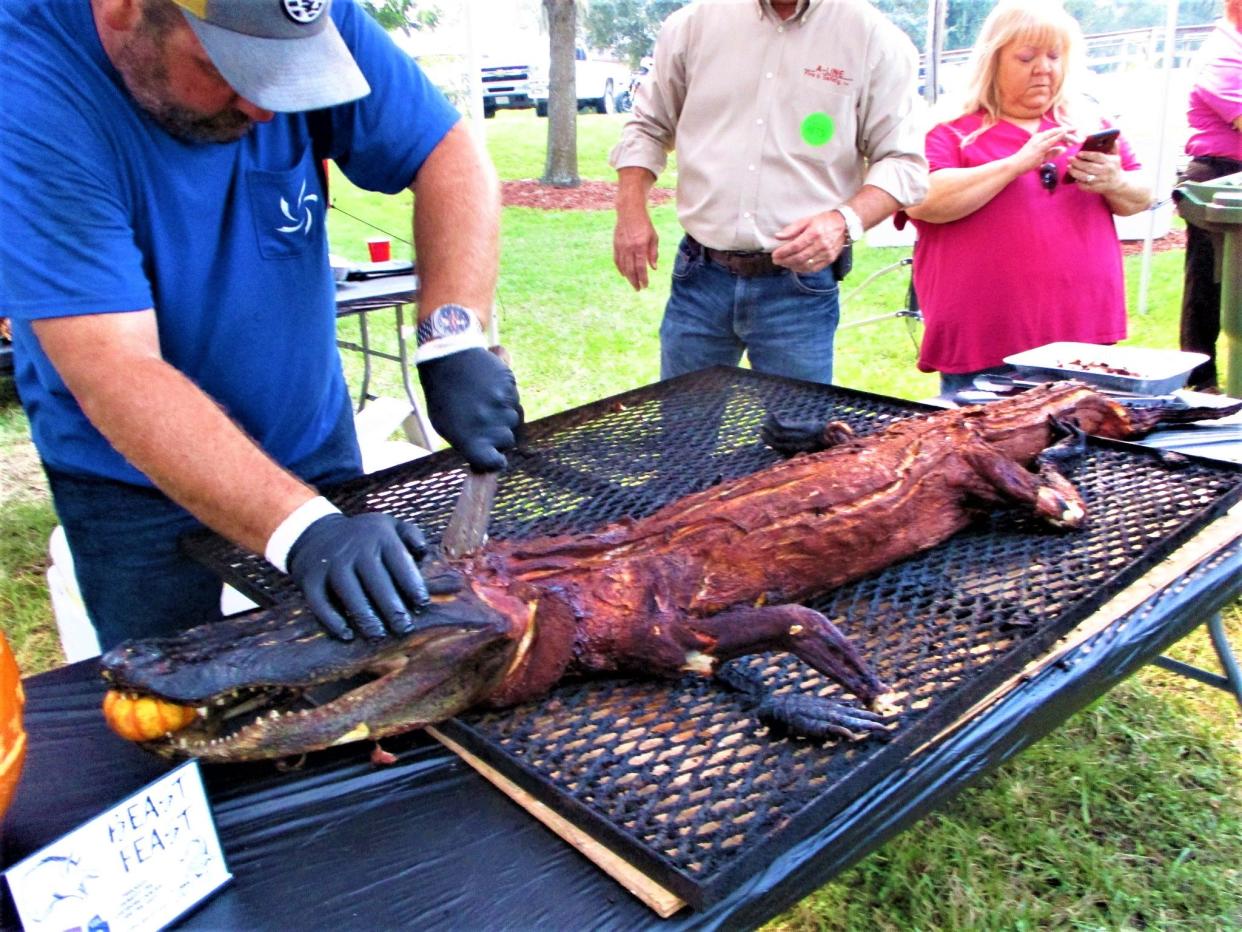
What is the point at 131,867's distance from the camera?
133 cm

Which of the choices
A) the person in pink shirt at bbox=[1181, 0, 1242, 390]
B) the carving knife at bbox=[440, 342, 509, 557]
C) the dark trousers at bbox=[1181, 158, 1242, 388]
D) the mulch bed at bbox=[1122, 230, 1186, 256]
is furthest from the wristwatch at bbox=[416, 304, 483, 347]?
the mulch bed at bbox=[1122, 230, 1186, 256]

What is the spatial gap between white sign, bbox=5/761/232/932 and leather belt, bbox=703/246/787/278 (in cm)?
298

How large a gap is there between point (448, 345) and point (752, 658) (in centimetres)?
101

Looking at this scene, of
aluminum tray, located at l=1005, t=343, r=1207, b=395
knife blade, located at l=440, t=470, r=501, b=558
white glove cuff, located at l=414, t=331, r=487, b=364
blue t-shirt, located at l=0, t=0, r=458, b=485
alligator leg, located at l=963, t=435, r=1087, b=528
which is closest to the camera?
blue t-shirt, located at l=0, t=0, r=458, b=485

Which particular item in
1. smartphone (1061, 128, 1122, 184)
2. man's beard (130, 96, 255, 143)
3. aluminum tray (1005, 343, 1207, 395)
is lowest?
aluminum tray (1005, 343, 1207, 395)

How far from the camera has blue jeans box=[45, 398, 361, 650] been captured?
2.38 meters

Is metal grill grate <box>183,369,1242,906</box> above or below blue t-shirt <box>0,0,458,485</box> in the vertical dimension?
below

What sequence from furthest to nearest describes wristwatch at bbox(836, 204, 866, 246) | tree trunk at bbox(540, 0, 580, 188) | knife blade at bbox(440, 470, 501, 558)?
1. tree trunk at bbox(540, 0, 580, 188)
2. wristwatch at bbox(836, 204, 866, 246)
3. knife blade at bbox(440, 470, 501, 558)

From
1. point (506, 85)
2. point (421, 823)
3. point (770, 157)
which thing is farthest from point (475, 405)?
point (506, 85)

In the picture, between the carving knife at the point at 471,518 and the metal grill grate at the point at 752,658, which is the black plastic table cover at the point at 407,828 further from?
the carving knife at the point at 471,518

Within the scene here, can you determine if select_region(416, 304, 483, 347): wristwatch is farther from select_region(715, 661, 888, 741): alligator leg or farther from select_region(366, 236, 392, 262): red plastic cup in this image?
select_region(366, 236, 392, 262): red plastic cup

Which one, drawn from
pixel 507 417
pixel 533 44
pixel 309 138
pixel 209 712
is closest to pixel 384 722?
pixel 209 712

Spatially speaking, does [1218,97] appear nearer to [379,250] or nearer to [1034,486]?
[1034,486]

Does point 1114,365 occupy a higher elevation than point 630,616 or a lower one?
higher
